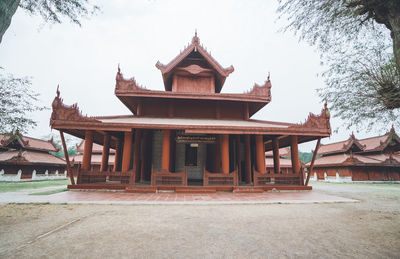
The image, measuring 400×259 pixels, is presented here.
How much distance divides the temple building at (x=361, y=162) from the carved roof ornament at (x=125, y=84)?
24.6 m

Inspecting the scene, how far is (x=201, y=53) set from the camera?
1264 centimetres

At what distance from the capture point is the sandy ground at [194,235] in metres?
2.51

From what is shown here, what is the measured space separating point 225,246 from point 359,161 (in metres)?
26.3

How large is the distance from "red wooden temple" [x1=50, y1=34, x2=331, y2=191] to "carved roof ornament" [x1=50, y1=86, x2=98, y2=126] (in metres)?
0.04

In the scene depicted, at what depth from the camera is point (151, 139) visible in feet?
39.9

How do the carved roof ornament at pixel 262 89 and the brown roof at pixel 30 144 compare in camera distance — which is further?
the brown roof at pixel 30 144

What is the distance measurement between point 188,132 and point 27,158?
72.9 feet

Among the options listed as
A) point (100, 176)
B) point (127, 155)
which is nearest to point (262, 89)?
point (127, 155)

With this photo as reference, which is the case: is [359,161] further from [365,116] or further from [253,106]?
[365,116]

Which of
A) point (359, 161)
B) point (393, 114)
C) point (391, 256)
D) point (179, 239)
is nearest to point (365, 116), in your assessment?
point (393, 114)

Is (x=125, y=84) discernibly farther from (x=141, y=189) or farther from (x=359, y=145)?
(x=359, y=145)

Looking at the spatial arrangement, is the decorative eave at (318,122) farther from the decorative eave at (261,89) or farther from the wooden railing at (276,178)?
the decorative eave at (261,89)

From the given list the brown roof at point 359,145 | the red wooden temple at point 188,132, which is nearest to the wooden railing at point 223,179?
the red wooden temple at point 188,132

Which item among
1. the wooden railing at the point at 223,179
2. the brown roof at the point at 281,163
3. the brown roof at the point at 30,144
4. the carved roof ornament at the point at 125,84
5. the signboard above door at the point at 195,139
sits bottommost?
the wooden railing at the point at 223,179
